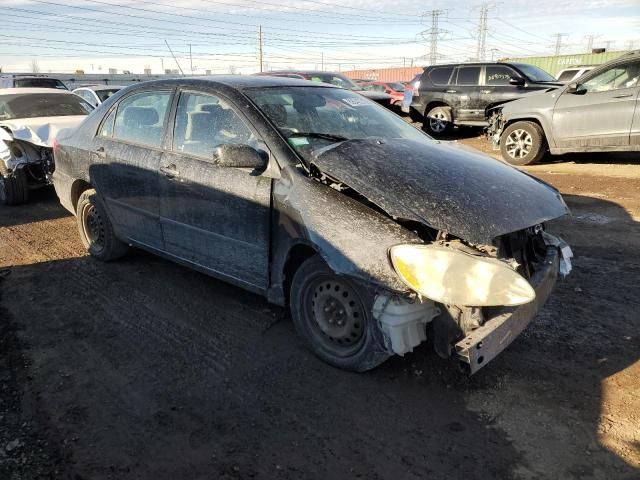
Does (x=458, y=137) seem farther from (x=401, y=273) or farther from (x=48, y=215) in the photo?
(x=401, y=273)

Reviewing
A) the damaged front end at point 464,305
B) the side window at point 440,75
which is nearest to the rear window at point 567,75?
the side window at point 440,75

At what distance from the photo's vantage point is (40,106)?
827cm

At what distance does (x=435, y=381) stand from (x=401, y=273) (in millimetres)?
811

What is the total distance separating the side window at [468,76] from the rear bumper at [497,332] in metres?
10.9

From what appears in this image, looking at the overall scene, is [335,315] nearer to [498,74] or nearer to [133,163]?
[133,163]

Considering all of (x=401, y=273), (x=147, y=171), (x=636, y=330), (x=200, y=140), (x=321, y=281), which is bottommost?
(x=636, y=330)

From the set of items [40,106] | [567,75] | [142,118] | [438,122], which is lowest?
[142,118]

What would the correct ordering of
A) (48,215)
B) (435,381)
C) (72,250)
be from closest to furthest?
(435,381)
(72,250)
(48,215)

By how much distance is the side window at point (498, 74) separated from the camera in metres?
12.2

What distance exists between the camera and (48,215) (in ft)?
22.9

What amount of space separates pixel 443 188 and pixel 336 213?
0.62m

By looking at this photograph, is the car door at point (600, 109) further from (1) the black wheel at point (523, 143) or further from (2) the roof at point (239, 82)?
(2) the roof at point (239, 82)

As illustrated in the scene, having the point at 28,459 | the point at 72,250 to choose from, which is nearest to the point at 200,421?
the point at 28,459

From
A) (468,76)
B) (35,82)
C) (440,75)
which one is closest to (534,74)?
(468,76)
